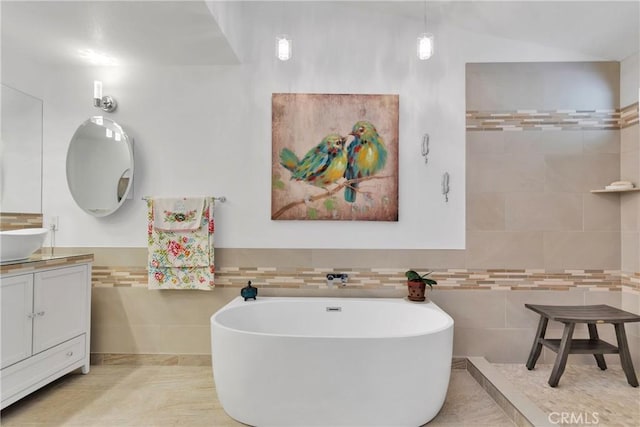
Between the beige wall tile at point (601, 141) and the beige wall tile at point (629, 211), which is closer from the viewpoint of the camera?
the beige wall tile at point (629, 211)

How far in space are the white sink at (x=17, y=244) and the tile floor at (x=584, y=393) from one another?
3.09 metres

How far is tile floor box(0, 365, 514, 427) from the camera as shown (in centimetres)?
202

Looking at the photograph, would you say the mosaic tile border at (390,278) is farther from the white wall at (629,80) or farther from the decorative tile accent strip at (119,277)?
the white wall at (629,80)

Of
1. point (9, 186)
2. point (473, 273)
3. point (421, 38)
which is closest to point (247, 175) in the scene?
point (421, 38)

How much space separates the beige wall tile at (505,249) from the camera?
277 centimetres

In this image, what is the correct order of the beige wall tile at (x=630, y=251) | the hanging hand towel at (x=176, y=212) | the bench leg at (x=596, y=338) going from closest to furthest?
the bench leg at (x=596, y=338) → the beige wall tile at (x=630, y=251) → the hanging hand towel at (x=176, y=212)

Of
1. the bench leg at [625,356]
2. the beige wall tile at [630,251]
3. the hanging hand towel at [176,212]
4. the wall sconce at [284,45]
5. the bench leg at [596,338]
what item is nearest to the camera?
the wall sconce at [284,45]

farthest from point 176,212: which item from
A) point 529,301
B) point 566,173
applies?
point 566,173

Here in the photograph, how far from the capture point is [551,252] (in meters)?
2.77

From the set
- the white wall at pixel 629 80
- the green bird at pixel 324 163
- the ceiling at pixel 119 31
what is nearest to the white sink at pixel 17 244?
the ceiling at pixel 119 31

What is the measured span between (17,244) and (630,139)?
414 cm

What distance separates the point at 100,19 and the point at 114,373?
2371 mm

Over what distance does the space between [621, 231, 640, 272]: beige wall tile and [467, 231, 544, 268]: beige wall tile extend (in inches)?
23.4

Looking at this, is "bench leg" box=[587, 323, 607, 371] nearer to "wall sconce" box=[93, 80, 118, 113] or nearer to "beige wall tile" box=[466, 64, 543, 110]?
"beige wall tile" box=[466, 64, 543, 110]
